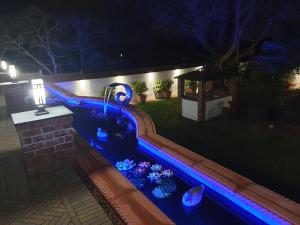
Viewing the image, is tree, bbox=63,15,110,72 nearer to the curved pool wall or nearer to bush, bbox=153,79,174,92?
bush, bbox=153,79,174,92

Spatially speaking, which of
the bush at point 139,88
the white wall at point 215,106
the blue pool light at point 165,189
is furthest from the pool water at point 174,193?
the bush at point 139,88

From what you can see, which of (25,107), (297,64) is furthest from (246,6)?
(25,107)

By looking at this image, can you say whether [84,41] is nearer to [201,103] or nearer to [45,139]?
[201,103]

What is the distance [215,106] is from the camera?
12.6 m

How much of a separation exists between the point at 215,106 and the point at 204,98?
998mm

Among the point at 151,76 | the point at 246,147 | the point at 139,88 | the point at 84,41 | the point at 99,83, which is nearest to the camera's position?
the point at 246,147

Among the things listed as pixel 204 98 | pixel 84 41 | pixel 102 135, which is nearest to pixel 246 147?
pixel 204 98

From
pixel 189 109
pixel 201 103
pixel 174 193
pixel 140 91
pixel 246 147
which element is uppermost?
pixel 140 91

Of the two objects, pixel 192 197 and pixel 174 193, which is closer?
pixel 192 197

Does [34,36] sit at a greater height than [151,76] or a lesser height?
greater

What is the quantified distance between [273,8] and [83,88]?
44.9 ft

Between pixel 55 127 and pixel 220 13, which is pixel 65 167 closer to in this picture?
pixel 55 127

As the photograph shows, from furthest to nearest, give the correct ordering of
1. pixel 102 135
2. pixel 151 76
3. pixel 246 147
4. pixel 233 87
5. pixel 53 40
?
1. pixel 53 40
2. pixel 151 76
3. pixel 233 87
4. pixel 246 147
5. pixel 102 135

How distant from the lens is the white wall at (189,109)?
12289mm
